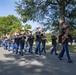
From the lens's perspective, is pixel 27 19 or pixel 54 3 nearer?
pixel 54 3

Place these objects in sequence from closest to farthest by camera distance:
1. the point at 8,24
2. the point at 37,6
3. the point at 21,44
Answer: the point at 21,44, the point at 37,6, the point at 8,24

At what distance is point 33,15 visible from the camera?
32781mm

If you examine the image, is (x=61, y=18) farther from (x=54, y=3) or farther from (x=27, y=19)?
(x=27, y=19)

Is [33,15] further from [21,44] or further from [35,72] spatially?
[35,72]

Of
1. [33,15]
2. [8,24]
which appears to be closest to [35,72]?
[33,15]

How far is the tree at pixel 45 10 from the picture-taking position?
30938 millimetres

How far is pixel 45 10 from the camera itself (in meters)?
32.1

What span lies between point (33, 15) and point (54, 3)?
387cm

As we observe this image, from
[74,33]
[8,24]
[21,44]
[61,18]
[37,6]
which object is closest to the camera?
[21,44]

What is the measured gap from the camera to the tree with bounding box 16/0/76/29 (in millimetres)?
30938

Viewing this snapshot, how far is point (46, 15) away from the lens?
33000 mm

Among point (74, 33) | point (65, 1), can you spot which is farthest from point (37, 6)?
point (74, 33)

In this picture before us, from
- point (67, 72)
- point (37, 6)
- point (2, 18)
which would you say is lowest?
point (67, 72)

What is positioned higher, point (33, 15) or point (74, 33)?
point (33, 15)
